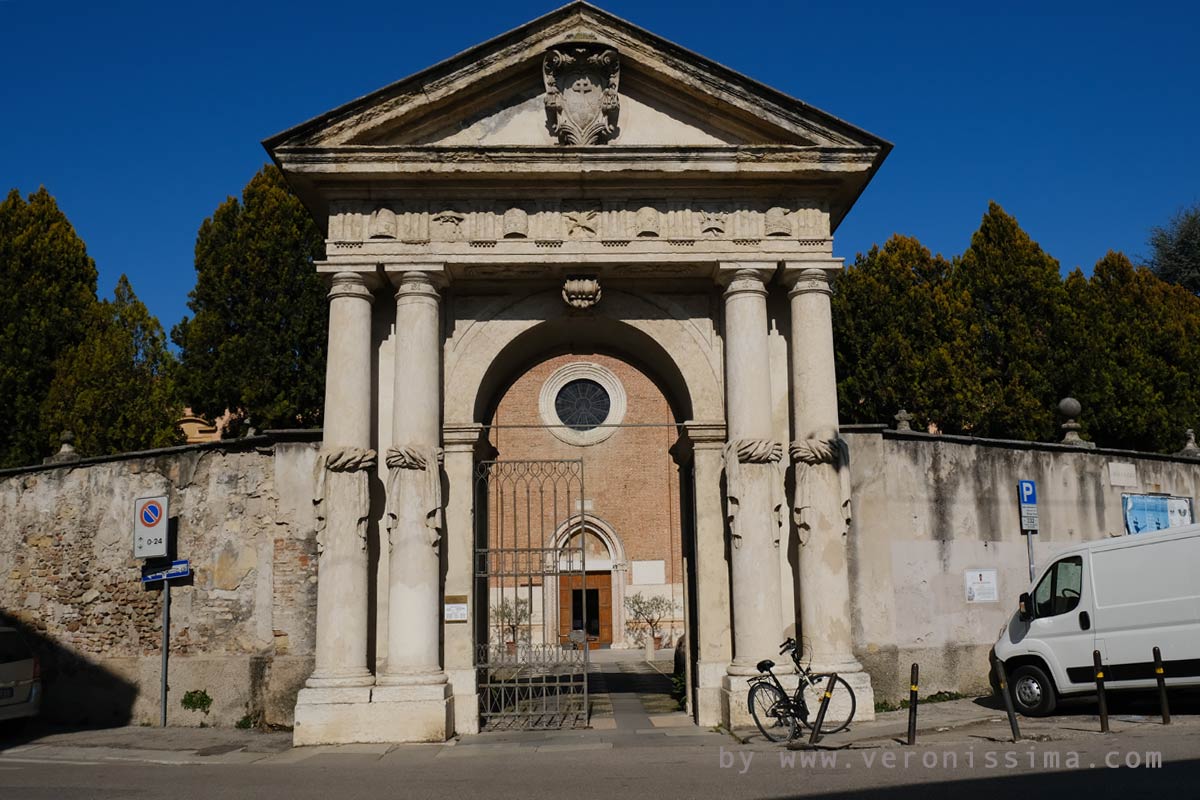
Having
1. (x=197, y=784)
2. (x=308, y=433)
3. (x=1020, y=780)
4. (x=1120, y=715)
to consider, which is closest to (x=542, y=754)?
(x=197, y=784)

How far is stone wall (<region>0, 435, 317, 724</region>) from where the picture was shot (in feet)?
43.8

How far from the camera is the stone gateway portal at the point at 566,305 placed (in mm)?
11969

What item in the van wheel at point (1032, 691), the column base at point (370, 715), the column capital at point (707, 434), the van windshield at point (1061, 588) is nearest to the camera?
the column base at point (370, 715)

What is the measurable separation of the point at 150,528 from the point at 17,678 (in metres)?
2.41

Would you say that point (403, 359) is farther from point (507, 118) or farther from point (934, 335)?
point (934, 335)

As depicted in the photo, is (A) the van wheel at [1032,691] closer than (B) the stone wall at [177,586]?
Yes

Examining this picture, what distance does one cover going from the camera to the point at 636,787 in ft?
27.3

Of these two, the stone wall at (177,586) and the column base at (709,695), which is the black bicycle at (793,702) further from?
the stone wall at (177,586)

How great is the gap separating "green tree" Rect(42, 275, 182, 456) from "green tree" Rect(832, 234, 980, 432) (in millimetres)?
18434

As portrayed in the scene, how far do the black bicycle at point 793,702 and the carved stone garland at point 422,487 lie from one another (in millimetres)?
4094

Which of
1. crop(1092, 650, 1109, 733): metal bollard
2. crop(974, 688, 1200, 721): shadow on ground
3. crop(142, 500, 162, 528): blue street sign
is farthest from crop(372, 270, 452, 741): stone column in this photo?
crop(974, 688, 1200, 721): shadow on ground

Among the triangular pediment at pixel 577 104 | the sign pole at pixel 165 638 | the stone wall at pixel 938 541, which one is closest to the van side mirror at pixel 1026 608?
the stone wall at pixel 938 541

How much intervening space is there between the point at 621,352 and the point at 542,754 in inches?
253

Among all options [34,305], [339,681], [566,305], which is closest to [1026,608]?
[566,305]
